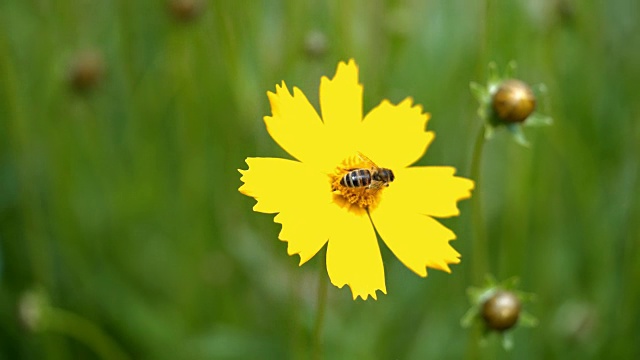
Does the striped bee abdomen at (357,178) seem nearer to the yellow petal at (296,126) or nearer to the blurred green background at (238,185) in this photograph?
the yellow petal at (296,126)

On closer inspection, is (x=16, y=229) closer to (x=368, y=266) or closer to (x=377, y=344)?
(x=377, y=344)

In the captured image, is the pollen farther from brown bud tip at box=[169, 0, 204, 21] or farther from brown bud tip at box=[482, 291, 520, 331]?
brown bud tip at box=[169, 0, 204, 21]

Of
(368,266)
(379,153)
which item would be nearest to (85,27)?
(379,153)

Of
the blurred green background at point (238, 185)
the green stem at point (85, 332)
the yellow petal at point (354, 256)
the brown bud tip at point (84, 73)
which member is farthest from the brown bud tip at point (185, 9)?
the yellow petal at point (354, 256)

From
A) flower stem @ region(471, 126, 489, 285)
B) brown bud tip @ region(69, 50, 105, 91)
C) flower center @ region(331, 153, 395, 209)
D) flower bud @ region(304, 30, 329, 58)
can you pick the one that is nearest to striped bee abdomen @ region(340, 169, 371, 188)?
flower center @ region(331, 153, 395, 209)

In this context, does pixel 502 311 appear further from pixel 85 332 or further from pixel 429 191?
pixel 85 332
